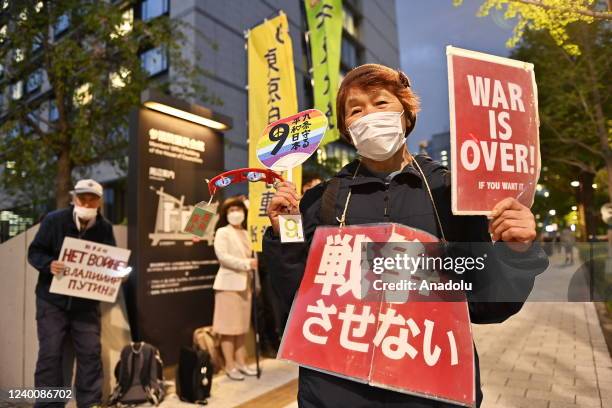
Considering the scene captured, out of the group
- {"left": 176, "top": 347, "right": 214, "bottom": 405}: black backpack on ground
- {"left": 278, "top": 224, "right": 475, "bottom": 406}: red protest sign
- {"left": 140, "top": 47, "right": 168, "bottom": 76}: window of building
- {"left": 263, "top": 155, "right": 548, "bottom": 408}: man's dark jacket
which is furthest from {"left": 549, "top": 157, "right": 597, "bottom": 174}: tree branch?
{"left": 140, "top": 47, "right": 168, "bottom": 76}: window of building

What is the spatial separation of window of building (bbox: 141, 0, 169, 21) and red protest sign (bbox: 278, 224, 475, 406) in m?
18.5

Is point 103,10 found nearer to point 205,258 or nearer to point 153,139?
point 153,139

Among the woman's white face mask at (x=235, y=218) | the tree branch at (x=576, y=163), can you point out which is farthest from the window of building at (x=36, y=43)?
the tree branch at (x=576, y=163)

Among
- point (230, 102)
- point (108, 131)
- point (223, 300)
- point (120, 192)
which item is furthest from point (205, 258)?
point (120, 192)

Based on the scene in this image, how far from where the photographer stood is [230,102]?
17125 millimetres

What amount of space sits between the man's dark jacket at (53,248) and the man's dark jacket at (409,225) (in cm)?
294

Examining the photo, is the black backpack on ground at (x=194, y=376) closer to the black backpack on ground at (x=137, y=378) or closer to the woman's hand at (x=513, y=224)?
the black backpack on ground at (x=137, y=378)

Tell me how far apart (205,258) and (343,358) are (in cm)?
424

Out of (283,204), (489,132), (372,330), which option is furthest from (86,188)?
(489,132)

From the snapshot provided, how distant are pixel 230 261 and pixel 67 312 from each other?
169 cm

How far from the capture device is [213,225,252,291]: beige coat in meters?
4.71

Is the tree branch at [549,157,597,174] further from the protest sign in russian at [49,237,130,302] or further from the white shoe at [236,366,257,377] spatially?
the protest sign in russian at [49,237,130,302]

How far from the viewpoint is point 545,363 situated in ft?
16.3

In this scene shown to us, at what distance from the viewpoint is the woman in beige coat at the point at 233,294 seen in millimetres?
4703
